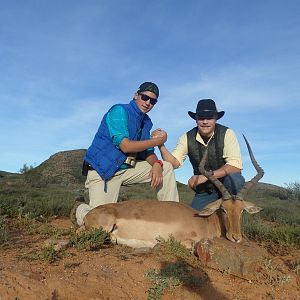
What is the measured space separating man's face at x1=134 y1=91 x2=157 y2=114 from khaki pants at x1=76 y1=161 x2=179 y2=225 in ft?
3.13

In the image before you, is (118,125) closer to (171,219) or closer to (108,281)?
(171,219)

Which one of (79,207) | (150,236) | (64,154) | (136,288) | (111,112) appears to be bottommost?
(136,288)

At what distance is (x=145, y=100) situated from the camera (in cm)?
718

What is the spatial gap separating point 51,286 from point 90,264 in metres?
0.72

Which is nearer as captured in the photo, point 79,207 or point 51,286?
point 51,286

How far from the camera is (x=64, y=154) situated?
29.0 metres

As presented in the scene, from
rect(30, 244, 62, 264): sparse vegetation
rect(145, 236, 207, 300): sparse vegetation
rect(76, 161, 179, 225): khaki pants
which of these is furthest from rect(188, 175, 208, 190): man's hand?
rect(30, 244, 62, 264): sparse vegetation

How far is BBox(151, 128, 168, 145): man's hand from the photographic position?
23.3 feet

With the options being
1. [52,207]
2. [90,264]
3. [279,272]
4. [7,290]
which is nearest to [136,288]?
[90,264]

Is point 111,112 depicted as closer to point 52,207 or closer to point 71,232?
point 71,232

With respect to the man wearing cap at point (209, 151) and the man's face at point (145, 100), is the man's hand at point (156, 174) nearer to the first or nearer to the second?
the man wearing cap at point (209, 151)

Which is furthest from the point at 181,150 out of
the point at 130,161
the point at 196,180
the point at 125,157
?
the point at 125,157

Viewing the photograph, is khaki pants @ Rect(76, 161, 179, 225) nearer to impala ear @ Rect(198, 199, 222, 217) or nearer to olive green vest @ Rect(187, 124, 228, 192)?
olive green vest @ Rect(187, 124, 228, 192)

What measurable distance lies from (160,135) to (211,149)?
0.98m
